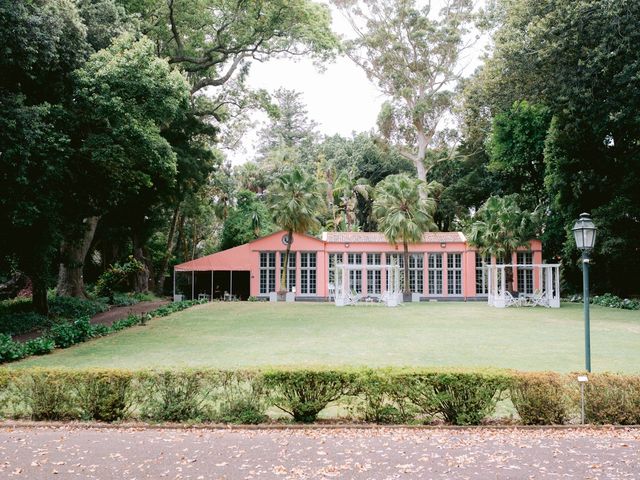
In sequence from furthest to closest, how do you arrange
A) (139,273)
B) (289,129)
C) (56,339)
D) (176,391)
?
(289,129) → (139,273) → (56,339) → (176,391)

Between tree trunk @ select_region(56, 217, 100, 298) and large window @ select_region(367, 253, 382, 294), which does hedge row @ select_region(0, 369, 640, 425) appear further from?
large window @ select_region(367, 253, 382, 294)

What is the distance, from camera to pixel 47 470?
5.18 meters

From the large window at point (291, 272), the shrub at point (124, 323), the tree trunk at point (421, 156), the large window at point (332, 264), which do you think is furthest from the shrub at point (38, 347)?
the tree trunk at point (421, 156)

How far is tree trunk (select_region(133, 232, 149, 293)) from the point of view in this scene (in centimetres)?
3059

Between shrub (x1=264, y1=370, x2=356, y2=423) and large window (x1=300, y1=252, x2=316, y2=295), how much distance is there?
83.2ft

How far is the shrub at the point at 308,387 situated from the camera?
6.86m

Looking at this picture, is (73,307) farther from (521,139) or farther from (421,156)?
(421,156)

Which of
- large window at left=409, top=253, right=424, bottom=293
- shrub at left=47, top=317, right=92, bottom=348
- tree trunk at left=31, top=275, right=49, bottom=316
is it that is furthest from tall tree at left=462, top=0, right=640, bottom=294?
tree trunk at left=31, top=275, right=49, bottom=316

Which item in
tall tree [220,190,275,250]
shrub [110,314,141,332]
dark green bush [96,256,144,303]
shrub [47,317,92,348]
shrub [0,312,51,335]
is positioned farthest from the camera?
tall tree [220,190,275,250]

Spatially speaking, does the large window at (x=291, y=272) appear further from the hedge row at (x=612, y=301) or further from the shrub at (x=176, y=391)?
the shrub at (x=176, y=391)

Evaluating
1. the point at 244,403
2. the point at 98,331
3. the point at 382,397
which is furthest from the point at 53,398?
the point at 98,331

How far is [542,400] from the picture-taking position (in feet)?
22.0

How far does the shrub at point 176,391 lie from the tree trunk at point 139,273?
24.6m

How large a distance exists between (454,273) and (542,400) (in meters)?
26.6
